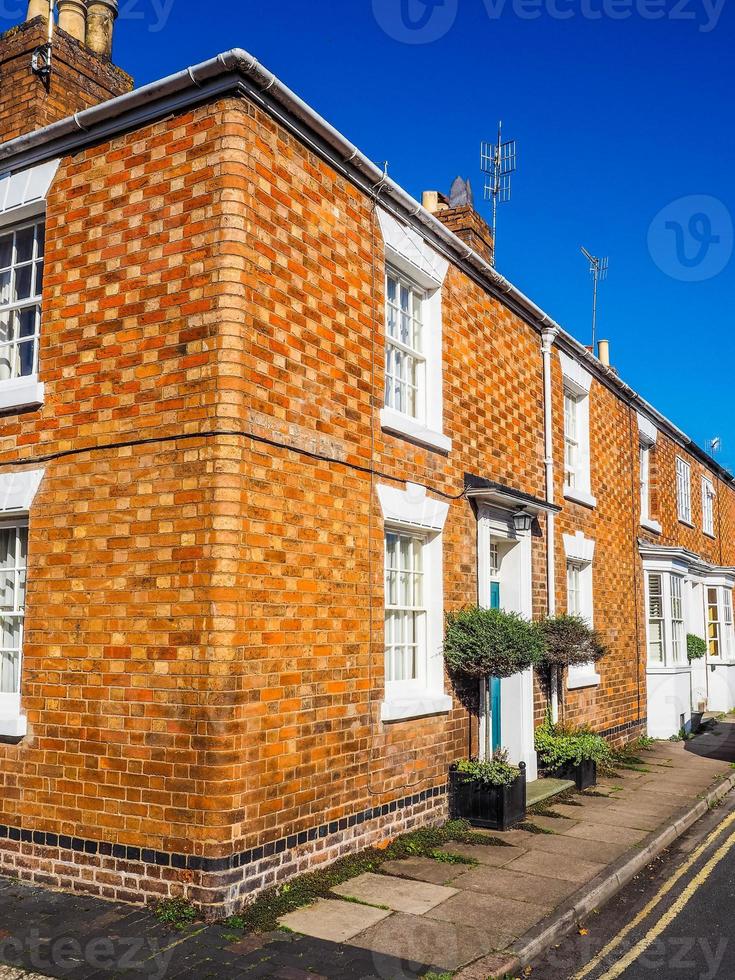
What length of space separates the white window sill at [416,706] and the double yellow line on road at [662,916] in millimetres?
2583

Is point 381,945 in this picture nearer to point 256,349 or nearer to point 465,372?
point 256,349

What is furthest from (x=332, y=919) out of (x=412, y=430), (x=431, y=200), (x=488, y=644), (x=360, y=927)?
(x=431, y=200)

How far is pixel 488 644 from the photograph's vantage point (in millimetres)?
9109

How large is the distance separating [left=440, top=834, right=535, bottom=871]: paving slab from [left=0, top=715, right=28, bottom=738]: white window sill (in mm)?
3897

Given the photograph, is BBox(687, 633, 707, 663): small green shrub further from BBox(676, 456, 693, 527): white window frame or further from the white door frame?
the white door frame

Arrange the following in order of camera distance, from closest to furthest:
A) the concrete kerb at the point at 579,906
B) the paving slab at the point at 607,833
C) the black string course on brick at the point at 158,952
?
1. the black string course on brick at the point at 158,952
2. the concrete kerb at the point at 579,906
3. the paving slab at the point at 607,833

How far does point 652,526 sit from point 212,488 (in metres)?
12.9

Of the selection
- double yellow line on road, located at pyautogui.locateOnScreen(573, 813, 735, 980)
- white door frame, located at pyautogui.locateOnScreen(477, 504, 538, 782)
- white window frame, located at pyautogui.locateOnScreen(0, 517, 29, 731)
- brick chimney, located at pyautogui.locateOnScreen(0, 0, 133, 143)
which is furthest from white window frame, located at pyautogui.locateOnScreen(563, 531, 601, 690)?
brick chimney, located at pyautogui.locateOnScreen(0, 0, 133, 143)

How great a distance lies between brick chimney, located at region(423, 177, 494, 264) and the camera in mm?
12742

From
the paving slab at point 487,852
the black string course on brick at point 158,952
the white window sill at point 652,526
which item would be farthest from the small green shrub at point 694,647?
the black string course on brick at point 158,952

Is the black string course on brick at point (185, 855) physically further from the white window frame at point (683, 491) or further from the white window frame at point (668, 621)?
the white window frame at point (683, 491)

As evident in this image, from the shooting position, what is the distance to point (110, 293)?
7395 millimetres

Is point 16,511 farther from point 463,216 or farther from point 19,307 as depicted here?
point 463,216

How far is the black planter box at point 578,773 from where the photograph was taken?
1137 cm
